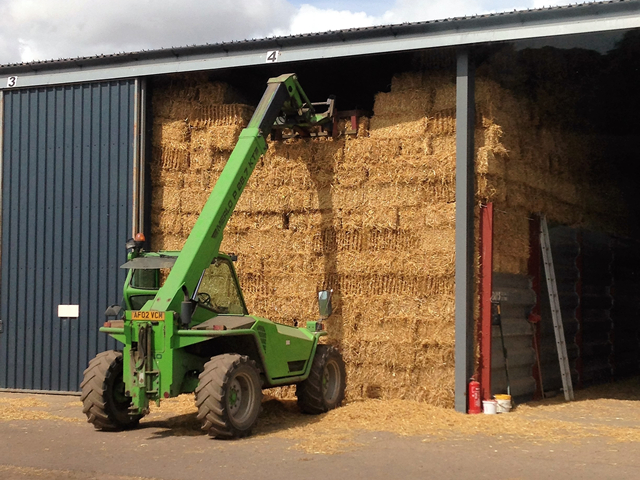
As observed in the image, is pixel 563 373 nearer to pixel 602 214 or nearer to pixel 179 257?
pixel 602 214

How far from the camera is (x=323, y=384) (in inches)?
507

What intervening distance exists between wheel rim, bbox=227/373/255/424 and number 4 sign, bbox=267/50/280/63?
5.69 meters

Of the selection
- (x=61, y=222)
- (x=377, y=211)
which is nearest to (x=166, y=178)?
(x=61, y=222)

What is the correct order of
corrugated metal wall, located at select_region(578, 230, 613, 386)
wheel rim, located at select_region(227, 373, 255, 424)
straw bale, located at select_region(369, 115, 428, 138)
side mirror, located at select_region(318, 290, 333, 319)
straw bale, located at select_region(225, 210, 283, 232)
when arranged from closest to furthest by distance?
wheel rim, located at select_region(227, 373, 255, 424) → side mirror, located at select_region(318, 290, 333, 319) → straw bale, located at select_region(369, 115, 428, 138) → straw bale, located at select_region(225, 210, 283, 232) → corrugated metal wall, located at select_region(578, 230, 613, 386)

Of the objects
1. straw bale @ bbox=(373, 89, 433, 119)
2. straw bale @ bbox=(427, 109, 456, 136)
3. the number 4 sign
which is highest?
the number 4 sign

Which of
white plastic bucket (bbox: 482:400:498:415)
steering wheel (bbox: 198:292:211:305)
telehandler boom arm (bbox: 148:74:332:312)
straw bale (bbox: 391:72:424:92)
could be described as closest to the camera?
telehandler boom arm (bbox: 148:74:332:312)

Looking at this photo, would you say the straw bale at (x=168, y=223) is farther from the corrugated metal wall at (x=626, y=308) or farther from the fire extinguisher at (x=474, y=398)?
the corrugated metal wall at (x=626, y=308)

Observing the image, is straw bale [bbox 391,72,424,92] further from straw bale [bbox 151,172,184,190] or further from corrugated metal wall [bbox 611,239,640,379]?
corrugated metal wall [bbox 611,239,640,379]

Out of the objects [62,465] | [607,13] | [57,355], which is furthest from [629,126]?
[62,465]

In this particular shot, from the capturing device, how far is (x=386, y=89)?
16.6 meters

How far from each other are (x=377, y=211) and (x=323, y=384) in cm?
286

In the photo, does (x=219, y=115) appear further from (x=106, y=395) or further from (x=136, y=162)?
(x=106, y=395)

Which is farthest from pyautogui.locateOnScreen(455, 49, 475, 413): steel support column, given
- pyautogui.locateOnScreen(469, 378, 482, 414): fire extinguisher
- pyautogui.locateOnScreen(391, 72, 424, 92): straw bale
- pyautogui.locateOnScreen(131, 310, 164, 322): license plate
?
pyautogui.locateOnScreen(131, 310, 164, 322): license plate

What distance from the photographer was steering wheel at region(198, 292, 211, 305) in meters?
11.8
